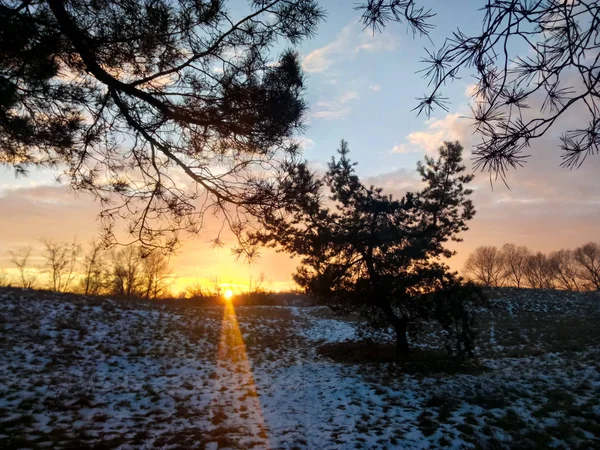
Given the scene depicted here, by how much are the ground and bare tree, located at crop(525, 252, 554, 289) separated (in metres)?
44.6

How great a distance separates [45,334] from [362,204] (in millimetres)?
9901

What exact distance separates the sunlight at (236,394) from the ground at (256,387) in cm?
Answer: 4

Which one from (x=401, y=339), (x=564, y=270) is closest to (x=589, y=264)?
(x=564, y=270)

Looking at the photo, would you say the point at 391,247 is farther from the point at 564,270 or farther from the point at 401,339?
the point at 564,270


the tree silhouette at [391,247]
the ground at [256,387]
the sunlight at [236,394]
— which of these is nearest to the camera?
the ground at [256,387]

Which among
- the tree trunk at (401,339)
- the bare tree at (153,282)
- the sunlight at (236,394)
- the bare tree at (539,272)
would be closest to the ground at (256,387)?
the sunlight at (236,394)

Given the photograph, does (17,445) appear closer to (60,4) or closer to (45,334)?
(60,4)

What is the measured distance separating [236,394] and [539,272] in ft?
193

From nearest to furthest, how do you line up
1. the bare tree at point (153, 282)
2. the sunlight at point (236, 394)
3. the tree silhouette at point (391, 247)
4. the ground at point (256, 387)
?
the ground at point (256, 387) < the sunlight at point (236, 394) < the tree silhouette at point (391, 247) < the bare tree at point (153, 282)

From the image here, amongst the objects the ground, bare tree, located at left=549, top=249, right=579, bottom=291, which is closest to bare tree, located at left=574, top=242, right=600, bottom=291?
bare tree, located at left=549, top=249, right=579, bottom=291

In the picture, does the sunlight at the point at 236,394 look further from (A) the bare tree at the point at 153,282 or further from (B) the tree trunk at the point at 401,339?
(A) the bare tree at the point at 153,282

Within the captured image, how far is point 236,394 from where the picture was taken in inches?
280

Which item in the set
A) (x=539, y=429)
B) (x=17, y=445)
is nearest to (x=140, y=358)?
(x=17, y=445)

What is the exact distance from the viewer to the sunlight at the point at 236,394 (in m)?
5.20
